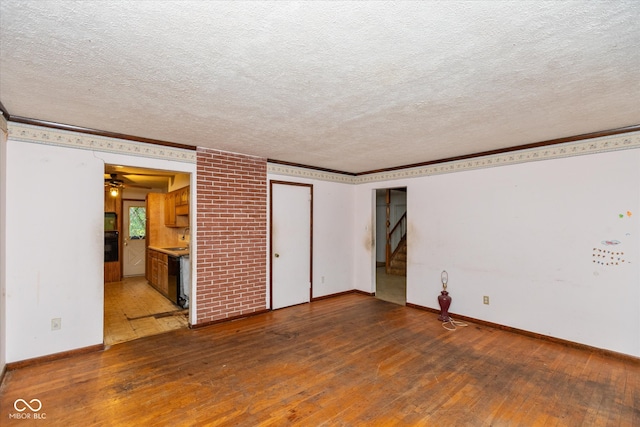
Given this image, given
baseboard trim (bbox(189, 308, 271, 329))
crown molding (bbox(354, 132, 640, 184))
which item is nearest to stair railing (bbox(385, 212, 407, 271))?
crown molding (bbox(354, 132, 640, 184))

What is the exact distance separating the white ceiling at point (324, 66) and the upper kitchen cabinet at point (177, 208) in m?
2.50

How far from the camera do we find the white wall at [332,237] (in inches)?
211

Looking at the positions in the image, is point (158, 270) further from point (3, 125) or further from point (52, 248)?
point (3, 125)

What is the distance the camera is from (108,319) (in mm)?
4195

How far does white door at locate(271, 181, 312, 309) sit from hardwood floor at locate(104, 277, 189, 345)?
1.50 metres

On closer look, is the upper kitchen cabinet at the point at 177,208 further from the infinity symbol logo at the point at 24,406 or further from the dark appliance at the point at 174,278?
the infinity symbol logo at the point at 24,406

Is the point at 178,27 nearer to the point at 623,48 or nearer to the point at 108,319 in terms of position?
the point at 623,48

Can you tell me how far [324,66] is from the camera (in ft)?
5.99

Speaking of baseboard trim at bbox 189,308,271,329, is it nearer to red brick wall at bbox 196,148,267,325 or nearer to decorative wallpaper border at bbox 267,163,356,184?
red brick wall at bbox 196,148,267,325

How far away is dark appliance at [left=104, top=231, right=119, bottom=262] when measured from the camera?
6.94 m

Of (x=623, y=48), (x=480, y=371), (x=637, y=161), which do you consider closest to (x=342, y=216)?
(x=480, y=371)

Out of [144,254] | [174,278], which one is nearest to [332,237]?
[174,278]

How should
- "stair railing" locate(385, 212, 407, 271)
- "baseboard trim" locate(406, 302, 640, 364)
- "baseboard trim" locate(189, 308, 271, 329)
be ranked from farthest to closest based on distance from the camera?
1. "stair railing" locate(385, 212, 407, 271)
2. "baseboard trim" locate(189, 308, 271, 329)
3. "baseboard trim" locate(406, 302, 640, 364)

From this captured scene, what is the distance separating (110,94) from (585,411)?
14.5 feet
